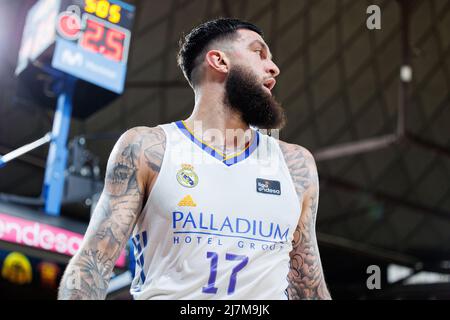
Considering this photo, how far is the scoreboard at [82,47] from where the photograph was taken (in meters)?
8.37

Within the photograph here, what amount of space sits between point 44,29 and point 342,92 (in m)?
10.5

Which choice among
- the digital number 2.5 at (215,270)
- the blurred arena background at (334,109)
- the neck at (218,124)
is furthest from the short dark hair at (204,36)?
the blurred arena background at (334,109)

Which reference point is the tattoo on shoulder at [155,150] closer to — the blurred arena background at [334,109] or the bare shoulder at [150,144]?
the bare shoulder at [150,144]

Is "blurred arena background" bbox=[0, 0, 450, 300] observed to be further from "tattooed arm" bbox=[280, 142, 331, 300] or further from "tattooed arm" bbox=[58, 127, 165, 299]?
"tattooed arm" bbox=[280, 142, 331, 300]

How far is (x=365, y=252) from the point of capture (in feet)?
71.3

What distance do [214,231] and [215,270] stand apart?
0.13 meters

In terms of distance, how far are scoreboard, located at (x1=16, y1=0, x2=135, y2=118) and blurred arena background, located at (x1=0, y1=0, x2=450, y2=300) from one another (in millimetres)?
4272

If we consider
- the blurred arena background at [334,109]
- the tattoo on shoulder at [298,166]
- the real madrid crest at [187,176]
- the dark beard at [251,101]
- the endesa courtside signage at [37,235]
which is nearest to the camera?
the real madrid crest at [187,176]

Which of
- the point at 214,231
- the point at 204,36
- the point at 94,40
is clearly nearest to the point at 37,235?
the point at 94,40

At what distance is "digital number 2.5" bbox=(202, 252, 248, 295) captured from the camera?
200 centimetres

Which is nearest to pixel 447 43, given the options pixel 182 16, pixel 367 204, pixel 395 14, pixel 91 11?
pixel 395 14

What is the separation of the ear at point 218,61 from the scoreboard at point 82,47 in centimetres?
613
